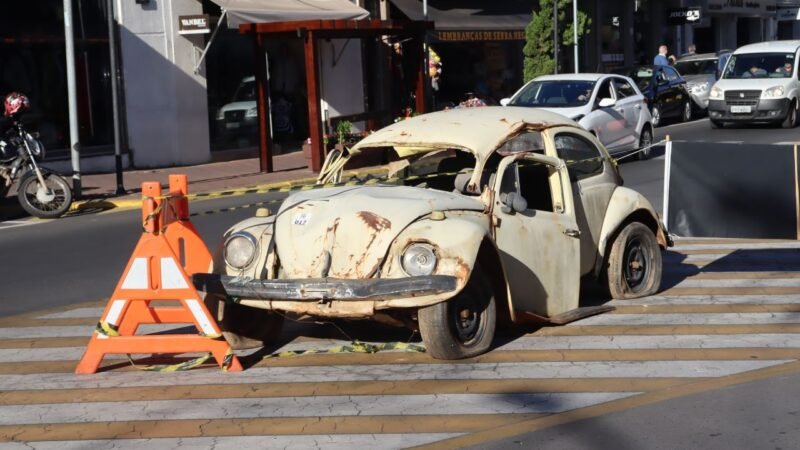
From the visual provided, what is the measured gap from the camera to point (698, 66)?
3572cm

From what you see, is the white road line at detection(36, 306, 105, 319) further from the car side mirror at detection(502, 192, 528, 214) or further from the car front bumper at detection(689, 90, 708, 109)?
the car front bumper at detection(689, 90, 708, 109)

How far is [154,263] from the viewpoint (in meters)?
8.35

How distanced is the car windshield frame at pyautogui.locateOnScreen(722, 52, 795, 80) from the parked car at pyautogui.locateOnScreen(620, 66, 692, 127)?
1.76m

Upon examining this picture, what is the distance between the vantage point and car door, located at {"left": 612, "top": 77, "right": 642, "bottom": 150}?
889 inches

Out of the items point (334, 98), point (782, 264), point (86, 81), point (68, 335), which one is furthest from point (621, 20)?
point (68, 335)

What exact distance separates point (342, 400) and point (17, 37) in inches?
668

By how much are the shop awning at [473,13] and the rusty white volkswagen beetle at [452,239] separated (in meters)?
21.8

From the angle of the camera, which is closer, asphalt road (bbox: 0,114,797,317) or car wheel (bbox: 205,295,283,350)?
car wheel (bbox: 205,295,283,350)

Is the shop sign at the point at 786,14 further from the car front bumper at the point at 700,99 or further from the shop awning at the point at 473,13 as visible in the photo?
the car front bumper at the point at 700,99

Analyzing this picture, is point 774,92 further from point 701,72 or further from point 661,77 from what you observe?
point 701,72

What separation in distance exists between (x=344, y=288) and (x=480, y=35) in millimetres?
26124

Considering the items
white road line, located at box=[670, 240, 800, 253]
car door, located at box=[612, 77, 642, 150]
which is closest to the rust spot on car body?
white road line, located at box=[670, 240, 800, 253]

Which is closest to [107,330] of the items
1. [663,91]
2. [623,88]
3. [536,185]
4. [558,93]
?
[536,185]

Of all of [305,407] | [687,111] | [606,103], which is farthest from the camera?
[687,111]
